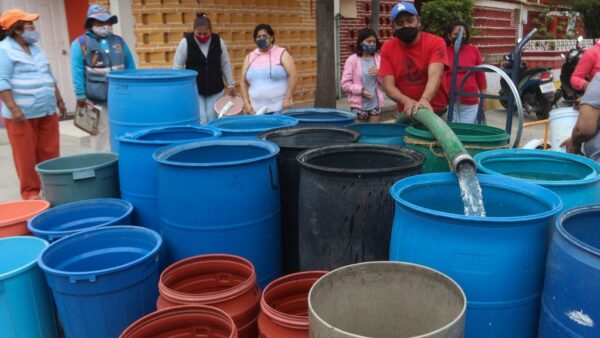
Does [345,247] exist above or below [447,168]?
below

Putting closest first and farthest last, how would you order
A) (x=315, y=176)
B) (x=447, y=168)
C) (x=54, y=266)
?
(x=315, y=176)
(x=54, y=266)
(x=447, y=168)

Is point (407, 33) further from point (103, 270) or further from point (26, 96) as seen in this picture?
point (26, 96)

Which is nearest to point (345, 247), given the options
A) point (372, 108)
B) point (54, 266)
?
point (54, 266)

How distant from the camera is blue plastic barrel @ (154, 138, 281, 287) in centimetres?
268

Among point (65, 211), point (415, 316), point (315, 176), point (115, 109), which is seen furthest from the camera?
point (115, 109)

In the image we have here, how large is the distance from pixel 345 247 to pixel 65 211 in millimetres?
1999

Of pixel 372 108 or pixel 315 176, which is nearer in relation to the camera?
pixel 315 176

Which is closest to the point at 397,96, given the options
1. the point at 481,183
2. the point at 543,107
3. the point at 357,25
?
the point at 481,183

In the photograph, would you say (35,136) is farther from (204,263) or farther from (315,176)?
(315,176)

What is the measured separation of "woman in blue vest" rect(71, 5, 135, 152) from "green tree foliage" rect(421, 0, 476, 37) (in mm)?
10296

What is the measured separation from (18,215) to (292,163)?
2.08 m

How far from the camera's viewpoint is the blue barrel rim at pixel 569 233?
1638 millimetres

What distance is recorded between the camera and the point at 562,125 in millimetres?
5020

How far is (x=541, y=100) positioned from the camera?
10719mm
